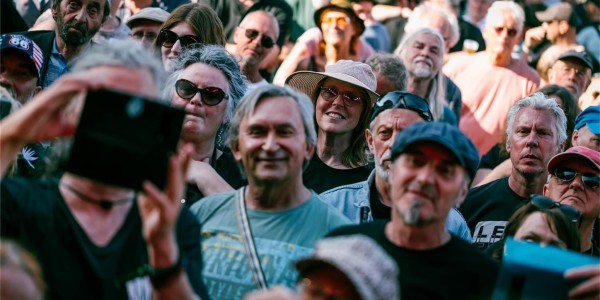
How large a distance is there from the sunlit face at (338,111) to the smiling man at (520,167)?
0.87 metres

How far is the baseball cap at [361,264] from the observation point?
4.41 metres

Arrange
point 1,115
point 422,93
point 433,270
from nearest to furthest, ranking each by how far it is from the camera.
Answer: point 433,270
point 1,115
point 422,93

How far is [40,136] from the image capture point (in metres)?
4.70

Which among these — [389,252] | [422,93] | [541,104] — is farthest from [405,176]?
[422,93]

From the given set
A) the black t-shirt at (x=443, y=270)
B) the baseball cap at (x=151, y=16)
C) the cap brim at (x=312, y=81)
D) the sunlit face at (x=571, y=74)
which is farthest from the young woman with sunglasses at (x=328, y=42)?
the black t-shirt at (x=443, y=270)

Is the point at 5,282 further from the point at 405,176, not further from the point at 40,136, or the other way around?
the point at 405,176

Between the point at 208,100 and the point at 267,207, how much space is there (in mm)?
1523

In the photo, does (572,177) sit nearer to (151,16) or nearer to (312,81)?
(312,81)

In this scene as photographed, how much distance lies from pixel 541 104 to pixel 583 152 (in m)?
0.86

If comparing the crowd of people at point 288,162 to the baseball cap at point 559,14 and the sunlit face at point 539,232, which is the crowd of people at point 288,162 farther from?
the baseball cap at point 559,14

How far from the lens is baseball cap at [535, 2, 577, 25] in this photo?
1268 cm

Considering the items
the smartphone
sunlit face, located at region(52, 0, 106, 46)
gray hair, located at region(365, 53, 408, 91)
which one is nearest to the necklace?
the smartphone

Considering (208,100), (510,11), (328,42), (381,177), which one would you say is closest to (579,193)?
(381,177)

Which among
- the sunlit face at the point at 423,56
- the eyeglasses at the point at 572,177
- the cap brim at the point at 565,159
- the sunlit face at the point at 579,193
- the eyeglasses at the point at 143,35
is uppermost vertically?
the sunlit face at the point at 423,56
